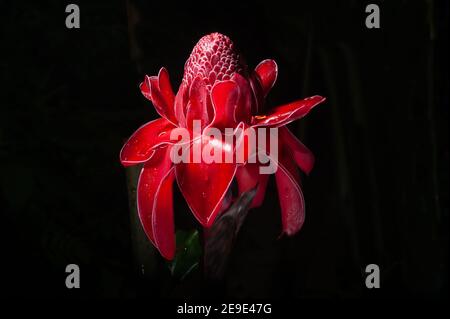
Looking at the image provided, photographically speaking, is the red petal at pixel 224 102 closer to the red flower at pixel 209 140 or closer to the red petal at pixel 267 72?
the red flower at pixel 209 140

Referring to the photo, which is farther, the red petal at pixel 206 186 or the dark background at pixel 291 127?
the dark background at pixel 291 127

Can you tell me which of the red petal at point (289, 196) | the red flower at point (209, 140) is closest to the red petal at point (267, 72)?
the red flower at point (209, 140)

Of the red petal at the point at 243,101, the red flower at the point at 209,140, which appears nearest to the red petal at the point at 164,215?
the red flower at the point at 209,140

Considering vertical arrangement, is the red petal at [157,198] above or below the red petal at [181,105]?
below

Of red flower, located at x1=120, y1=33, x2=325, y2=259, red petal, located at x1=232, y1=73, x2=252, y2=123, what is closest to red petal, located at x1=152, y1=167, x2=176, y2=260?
red flower, located at x1=120, y1=33, x2=325, y2=259

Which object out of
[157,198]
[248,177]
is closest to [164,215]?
[157,198]

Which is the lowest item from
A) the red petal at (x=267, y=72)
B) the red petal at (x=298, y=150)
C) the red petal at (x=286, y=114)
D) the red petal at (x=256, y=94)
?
the red petal at (x=298, y=150)

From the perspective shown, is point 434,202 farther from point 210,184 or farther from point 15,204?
point 15,204

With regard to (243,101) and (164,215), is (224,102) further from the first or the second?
(164,215)
